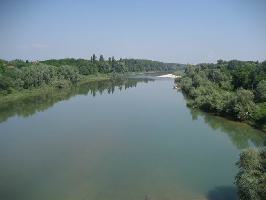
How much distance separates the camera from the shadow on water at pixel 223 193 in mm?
11750

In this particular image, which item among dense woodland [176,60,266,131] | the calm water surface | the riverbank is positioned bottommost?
the calm water surface

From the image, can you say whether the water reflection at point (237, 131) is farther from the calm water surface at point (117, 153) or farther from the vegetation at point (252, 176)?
the vegetation at point (252, 176)

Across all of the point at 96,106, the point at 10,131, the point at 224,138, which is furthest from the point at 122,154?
the point at 96,106

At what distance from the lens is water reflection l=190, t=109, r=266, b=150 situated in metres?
19.0

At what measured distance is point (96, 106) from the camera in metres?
31.2

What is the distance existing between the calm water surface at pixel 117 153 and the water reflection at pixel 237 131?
0.17ft

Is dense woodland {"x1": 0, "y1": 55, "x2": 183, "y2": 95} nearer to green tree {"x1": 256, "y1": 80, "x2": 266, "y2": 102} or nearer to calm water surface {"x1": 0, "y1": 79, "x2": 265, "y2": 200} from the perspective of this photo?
calm water surface {"x1": 0, "y1": 79, "x2": 265, "y2": 200}

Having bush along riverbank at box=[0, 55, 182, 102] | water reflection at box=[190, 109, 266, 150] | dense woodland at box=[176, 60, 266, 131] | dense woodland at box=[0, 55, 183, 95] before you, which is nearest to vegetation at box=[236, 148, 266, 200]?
water reflection at box=[190, 109, 266, 150]

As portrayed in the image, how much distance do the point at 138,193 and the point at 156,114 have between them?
51.3ft

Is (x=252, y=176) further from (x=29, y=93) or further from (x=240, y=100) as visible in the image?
(x=29, y=93)

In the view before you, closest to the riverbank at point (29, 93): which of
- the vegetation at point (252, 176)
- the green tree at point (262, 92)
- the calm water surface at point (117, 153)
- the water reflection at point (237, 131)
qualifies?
the calm water surface at point (117, 153)

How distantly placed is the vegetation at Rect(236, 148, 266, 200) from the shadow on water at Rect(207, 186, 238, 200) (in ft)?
4.02

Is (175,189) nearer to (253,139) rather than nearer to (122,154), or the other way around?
(122,154)

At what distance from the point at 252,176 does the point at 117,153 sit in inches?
301
